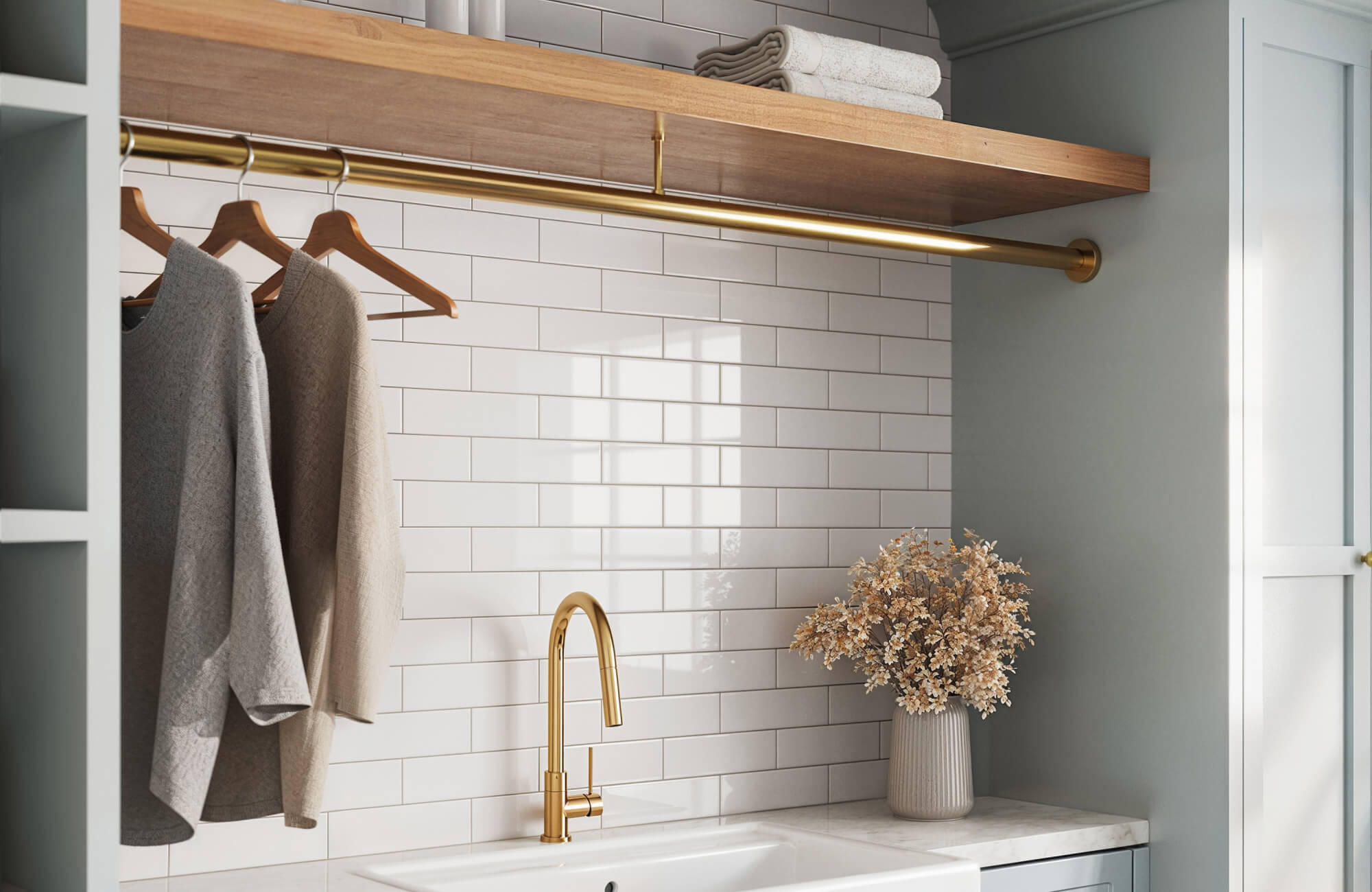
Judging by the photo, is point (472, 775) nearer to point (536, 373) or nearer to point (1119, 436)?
point (536, 373)

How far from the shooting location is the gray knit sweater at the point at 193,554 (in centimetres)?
148

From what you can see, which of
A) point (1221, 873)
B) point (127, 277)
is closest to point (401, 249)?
point (127, 277)

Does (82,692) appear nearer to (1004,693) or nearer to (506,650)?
(506,650)

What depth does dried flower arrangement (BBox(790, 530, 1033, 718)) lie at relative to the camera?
97.0 inches

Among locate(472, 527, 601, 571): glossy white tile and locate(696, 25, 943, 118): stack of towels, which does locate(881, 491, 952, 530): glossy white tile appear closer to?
locate(472, 527, 601, 571): glossy white tile

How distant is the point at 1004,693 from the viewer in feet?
8.04

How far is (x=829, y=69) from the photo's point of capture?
2221mm

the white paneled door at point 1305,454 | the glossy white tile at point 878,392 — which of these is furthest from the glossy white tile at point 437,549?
the white paneled door at point 1305,454

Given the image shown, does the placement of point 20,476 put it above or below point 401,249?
below

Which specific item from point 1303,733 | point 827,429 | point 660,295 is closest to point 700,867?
point 827,429

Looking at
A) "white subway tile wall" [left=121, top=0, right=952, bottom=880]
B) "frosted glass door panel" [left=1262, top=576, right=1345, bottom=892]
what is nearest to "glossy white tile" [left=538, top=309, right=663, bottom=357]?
"white subway tile wall" [left=121, top=0, right=952, bottom=880]

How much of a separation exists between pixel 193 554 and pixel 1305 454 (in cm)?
190

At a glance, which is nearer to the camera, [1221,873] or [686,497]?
[1221,873]

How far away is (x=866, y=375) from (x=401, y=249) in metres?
0.99
